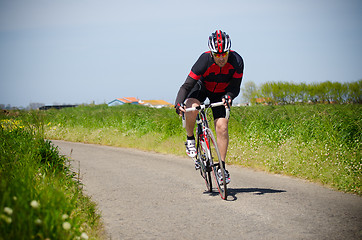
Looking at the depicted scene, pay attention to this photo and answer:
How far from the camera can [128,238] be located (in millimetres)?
4660

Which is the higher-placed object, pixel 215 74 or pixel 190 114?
pixel 215 74

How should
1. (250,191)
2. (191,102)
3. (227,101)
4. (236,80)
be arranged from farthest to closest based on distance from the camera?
(250,191) < (191,102) < (236,80) < (227,101)

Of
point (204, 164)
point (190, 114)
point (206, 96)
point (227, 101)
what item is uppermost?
point (206, 96)

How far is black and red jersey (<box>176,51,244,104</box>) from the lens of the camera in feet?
20.6

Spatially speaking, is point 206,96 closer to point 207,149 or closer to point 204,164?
point 207,149

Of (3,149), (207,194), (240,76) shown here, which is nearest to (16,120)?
(3,149)

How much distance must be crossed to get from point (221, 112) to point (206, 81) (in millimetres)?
615

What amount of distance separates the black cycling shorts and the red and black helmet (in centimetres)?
95

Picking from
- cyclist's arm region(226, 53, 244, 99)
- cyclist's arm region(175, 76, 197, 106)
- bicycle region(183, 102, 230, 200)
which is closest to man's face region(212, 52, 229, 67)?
cyclist's arm region(226, 53, 244, 99)

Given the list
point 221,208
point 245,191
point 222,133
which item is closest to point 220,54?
point 222,133

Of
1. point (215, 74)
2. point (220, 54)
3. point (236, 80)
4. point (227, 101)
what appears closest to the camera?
point (220, 54)

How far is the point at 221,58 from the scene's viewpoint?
6102 millimetres

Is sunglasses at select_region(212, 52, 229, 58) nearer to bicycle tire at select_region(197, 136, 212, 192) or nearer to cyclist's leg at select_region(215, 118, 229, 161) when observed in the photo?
cyclist's leg at select_region(215, 118, 229, 161)

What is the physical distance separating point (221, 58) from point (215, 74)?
0.37 m
